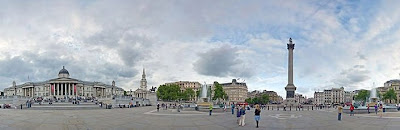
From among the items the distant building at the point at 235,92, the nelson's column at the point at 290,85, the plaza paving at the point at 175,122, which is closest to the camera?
the plaza paving at the point at 175,122

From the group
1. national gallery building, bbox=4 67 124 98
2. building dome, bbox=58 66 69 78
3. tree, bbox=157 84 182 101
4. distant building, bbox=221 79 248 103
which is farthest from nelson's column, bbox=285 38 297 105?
building dome, bbox=58 66 69 78

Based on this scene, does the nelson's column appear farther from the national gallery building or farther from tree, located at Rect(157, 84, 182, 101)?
the national gallery building

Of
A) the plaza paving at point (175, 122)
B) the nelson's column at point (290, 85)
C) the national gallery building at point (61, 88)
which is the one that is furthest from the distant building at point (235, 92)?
the plaza paving at point (175, 122)

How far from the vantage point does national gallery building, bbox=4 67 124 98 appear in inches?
5994

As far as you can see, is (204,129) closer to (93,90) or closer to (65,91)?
(65,91)

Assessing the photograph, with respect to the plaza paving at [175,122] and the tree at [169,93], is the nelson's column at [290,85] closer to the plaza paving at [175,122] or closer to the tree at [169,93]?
the tree at [169,93]

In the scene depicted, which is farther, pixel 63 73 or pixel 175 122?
pixel 63 73

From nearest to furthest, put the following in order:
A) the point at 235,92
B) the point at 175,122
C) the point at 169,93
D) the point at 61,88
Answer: the point at 175,122, the point at 169,93, the point at 61,88, the point at 235,92

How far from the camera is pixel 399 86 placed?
149000 mm

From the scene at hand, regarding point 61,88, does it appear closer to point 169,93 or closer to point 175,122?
point 169,93

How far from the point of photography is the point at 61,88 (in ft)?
498

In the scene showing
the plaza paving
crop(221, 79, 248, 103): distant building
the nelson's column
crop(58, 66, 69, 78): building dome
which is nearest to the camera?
the plaza paving

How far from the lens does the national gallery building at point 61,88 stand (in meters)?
152

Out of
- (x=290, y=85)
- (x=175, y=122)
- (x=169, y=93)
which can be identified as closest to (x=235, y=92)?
(x=169, y=93)
